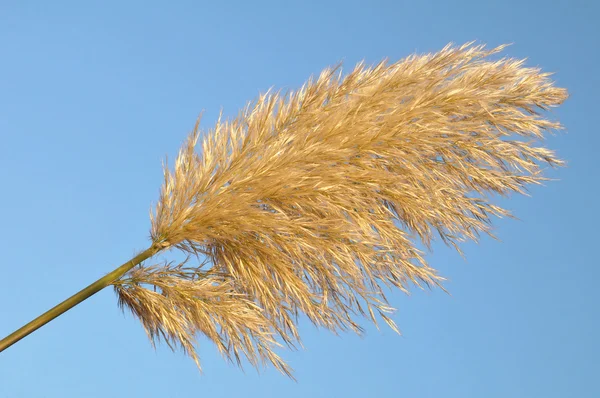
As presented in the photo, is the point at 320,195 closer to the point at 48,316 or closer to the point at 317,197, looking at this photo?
the point at 317,197

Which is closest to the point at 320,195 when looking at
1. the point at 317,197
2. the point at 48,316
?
the point at 317,197

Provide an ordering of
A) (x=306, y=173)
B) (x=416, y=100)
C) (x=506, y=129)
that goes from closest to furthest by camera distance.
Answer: (x=306, y=173) < (x=416, y=100) < (x=506, y=129)

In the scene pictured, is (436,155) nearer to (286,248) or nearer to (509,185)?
(509,185)

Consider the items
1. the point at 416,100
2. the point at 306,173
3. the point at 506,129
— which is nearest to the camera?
the point at 306,173

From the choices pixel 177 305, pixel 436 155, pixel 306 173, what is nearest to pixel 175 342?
pixel 177 305
